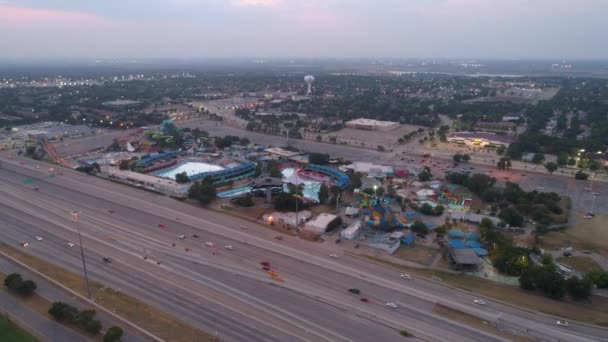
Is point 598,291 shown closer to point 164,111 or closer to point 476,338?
point 476,338

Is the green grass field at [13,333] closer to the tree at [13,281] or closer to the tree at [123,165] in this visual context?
the tree at [13,281]

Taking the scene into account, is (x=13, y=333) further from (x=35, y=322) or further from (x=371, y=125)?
(x=371, y=125)

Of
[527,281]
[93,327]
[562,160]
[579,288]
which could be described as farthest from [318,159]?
[93,327]

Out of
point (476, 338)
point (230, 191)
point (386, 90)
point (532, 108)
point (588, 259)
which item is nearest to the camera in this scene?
point (476, 338)

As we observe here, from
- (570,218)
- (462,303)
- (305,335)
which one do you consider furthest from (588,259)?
(305,335)

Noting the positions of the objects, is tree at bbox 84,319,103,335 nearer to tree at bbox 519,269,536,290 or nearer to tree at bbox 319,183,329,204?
tree at bbox 319,183,329,204

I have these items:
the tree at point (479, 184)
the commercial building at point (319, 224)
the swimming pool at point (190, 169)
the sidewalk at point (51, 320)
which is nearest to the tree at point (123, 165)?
the swimming pool at point (190, 169)
